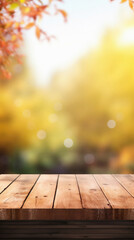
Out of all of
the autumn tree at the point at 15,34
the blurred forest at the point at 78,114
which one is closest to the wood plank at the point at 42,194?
the blurred forest at the point at 78,114

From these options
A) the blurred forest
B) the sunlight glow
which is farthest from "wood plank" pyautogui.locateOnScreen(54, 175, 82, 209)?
the sunlight glow

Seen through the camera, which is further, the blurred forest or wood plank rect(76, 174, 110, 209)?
the blurred forest

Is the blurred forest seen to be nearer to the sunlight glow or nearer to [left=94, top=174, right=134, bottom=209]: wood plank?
the sunlight glow

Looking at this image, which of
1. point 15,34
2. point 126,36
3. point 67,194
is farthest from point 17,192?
point 126,36

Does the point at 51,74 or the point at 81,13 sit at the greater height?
the point at 81,13

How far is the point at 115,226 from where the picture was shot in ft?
6.62

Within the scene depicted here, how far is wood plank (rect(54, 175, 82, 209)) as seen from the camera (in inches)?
74.6

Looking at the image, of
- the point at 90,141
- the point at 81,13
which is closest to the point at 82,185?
the point at 90,141

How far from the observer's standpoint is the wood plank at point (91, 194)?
1918 millimetres

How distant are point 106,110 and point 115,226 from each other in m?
1.77

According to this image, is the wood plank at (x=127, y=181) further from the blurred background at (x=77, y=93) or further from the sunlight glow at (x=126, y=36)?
the sunlight glow at (x=126, y=36)

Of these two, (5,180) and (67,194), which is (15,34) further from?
(67,194)

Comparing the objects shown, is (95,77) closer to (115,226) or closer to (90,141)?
(90,141)

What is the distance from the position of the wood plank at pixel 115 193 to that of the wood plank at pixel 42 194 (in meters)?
0.35
